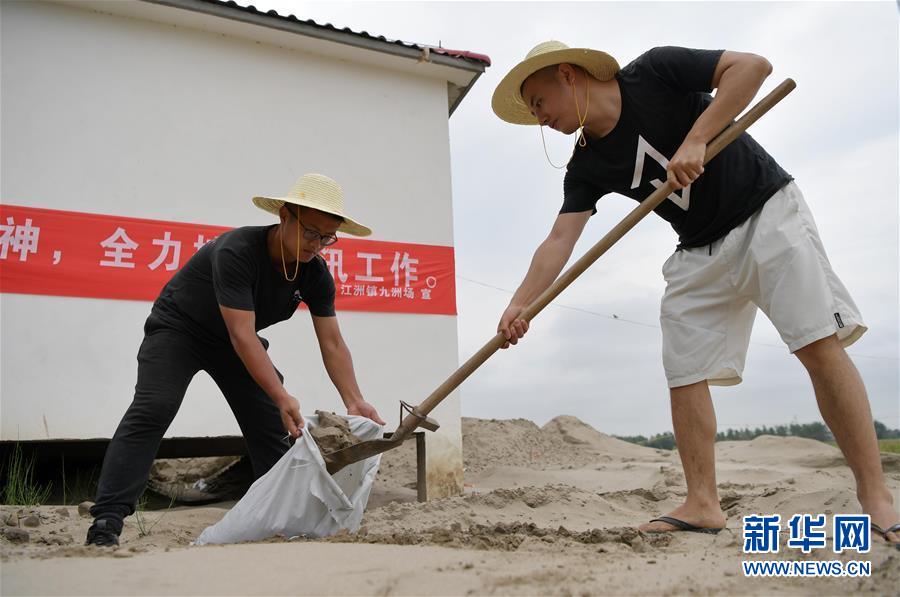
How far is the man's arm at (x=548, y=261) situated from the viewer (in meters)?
2.64

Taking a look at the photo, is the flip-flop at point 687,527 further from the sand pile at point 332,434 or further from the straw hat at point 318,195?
the straw hat at point 318,195

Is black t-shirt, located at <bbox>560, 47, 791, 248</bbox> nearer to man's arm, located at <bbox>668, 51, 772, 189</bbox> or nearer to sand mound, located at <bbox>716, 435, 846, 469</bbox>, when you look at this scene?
man's arm, located at <bbox>668, 51, 772, 189</bbox>

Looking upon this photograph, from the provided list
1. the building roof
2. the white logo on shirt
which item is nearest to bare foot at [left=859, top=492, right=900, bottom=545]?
the white logo on shirt

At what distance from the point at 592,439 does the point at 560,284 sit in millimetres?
6600

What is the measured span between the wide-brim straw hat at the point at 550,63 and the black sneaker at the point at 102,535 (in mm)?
2093

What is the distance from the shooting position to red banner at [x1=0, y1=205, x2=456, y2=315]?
3941 millimetres

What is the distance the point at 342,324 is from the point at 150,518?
173 centimetres

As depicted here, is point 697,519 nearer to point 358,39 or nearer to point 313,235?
point 313,235

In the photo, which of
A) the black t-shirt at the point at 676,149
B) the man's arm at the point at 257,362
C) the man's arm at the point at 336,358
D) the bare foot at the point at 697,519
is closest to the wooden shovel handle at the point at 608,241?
the black t-shirt at the point at 676,149

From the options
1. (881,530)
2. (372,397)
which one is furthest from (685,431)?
(372,397)

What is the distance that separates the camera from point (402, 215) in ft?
16.4

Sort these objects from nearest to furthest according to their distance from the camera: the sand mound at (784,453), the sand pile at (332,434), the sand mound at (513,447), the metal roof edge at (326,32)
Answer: the sand pile at (332,434) < the metal roof edge at (326,32) < the sand mound at (784,453) < the sand mound at (513,447)

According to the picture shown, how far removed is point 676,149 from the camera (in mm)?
2406

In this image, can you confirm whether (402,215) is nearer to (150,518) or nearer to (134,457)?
(150,518)
